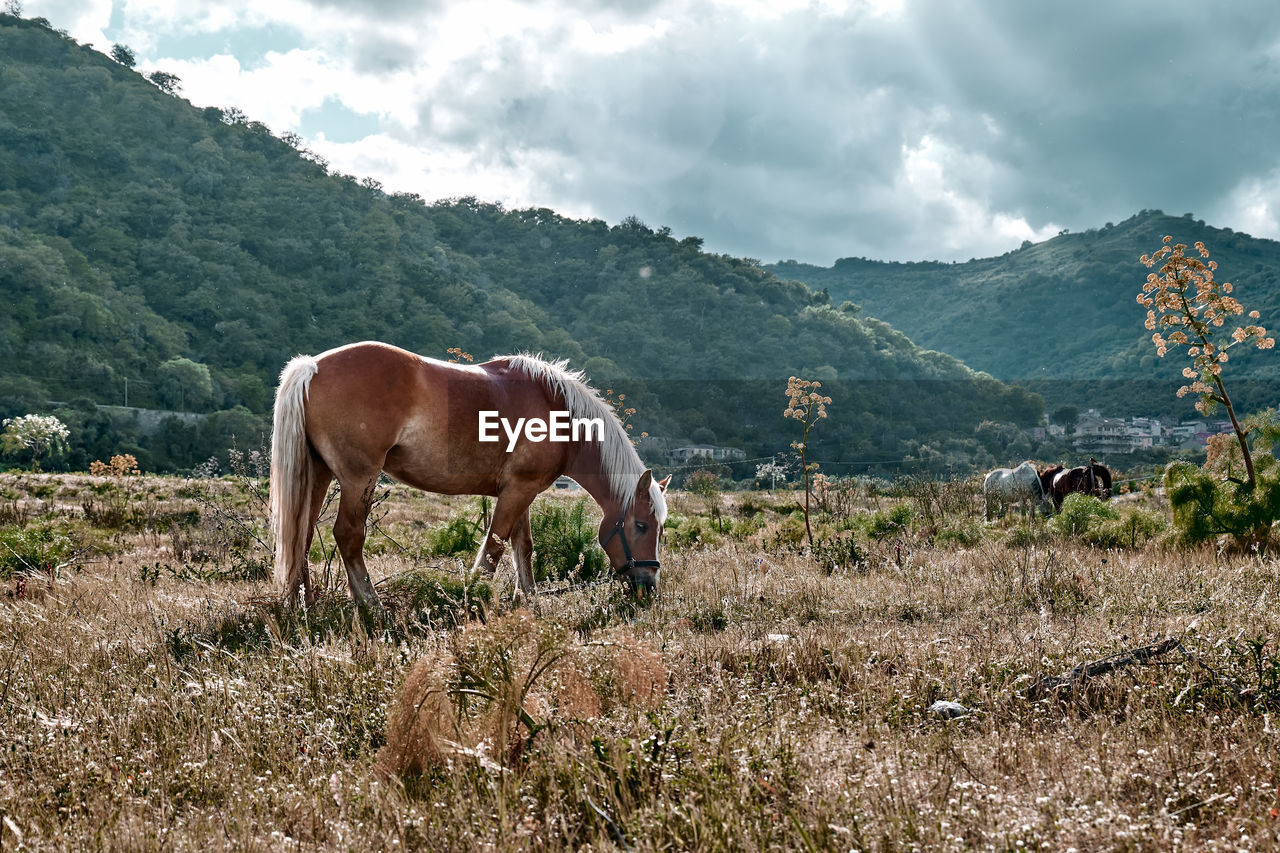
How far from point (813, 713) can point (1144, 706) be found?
1348 millimetres

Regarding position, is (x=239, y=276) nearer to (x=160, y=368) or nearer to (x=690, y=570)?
(x=160, y=368)

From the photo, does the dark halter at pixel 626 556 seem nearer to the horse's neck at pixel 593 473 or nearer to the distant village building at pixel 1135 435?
the horse's neck at pixel 593 473

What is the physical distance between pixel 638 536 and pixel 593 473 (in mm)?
747

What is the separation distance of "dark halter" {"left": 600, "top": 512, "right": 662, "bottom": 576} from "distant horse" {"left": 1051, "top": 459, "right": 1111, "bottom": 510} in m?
11.0

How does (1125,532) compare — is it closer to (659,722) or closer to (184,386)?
(659,722)

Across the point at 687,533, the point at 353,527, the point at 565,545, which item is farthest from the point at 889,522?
the point at 353,527

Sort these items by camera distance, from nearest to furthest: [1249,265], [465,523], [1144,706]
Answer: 1. [1144,706]
2. [465,523]
3. [1249,265]

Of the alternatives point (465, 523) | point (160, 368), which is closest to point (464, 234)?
point (160, 368)

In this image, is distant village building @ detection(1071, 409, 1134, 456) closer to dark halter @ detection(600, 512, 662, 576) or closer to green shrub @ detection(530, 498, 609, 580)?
green shrub @ detection(530, 498, 609, 580)

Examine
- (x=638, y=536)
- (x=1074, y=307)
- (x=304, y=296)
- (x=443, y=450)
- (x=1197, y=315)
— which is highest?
(x=1074, y=307)

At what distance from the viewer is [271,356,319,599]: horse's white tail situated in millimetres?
5332

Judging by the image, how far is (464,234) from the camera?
12075cm

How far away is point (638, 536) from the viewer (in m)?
6.58

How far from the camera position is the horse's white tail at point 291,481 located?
17.5 ft
